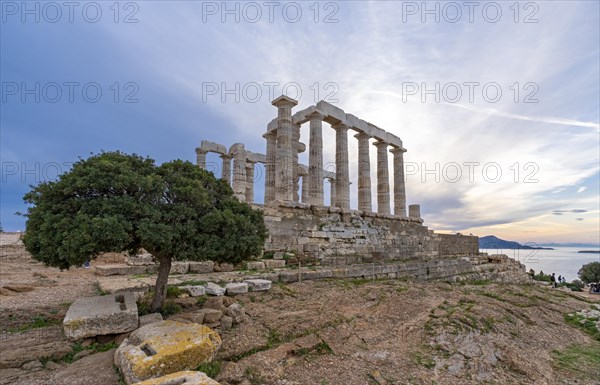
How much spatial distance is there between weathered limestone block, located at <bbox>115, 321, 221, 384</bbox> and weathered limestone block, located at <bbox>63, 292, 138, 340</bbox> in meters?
0.69

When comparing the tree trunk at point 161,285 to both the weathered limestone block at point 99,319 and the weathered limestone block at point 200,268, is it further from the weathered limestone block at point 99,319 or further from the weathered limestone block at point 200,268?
the weathered limestone block at point 200,268

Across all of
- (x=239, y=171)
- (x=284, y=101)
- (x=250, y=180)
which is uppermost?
(x=284, y=101)

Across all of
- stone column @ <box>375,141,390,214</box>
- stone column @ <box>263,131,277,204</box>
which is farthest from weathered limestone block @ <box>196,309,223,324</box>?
stone column @ <box>375,141,390,214</box>

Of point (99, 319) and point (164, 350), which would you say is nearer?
point (164, 350)

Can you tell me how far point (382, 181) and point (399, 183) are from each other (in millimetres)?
2467

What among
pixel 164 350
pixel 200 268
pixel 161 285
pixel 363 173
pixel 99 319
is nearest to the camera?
pixel 164 350

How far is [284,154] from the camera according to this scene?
17703mm

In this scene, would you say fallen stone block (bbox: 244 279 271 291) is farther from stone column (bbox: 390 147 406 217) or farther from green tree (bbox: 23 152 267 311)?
stone column (bbox: 390 147 406 217)

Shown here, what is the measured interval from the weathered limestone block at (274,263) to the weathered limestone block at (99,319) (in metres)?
6.94

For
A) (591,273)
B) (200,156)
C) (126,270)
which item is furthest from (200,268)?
(591,273)

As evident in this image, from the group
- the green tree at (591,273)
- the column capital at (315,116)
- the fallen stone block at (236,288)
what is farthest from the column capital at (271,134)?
the green tree at (591,273)

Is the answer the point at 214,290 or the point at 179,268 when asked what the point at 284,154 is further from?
the point at 214,290

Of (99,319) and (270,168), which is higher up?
(270,168)

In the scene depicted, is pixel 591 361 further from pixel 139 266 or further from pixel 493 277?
pixel 493 277
